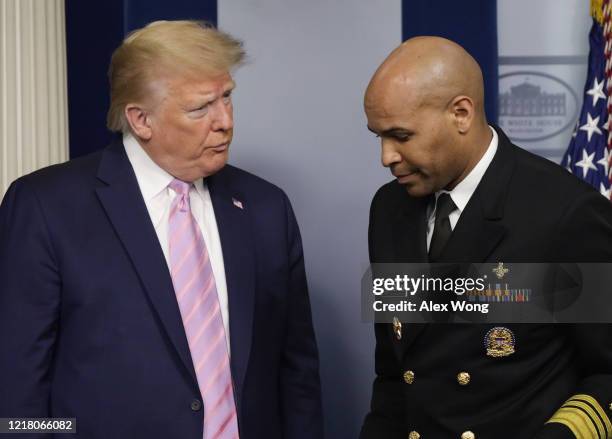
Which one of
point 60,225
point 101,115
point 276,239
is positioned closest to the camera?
point 60,225

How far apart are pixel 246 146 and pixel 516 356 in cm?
140

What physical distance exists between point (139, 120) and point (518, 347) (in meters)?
1.03

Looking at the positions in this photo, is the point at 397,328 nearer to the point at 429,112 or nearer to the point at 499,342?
the point at 499,342

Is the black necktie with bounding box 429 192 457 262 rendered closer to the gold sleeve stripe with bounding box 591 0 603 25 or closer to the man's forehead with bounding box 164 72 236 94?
the man's forehead with bounding box 164 72 236 94

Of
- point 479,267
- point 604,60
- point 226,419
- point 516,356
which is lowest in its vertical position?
point 226,419

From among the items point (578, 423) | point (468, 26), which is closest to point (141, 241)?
point (578, 423)

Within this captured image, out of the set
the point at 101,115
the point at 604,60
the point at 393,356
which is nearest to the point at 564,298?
the point at 393,356

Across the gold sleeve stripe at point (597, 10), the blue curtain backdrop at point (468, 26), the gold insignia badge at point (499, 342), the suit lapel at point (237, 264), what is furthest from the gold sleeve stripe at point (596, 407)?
the gold sleeve stripe at point (597, 10)

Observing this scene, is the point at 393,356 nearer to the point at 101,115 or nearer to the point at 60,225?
the point at 60,225

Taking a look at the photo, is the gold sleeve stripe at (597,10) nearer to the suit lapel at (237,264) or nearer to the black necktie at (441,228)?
the black necktie at (441,228)

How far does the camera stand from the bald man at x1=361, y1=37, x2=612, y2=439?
2.00 m

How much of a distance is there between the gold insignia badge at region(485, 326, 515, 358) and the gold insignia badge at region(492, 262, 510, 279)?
115mm

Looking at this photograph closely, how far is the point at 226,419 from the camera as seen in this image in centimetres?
221

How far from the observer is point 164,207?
2.28 meters
